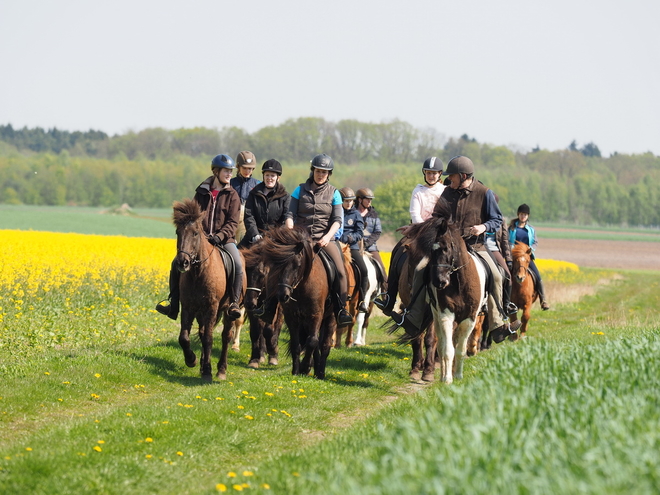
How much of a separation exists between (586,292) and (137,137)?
424ft

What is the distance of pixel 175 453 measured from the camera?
6.51m

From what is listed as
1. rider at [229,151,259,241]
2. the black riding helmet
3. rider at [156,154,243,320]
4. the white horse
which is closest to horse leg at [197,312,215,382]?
rider at [156,154,243,320]

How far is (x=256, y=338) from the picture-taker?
12.2 meters

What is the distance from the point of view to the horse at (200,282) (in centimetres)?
1007

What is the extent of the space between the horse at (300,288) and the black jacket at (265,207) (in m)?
1.60

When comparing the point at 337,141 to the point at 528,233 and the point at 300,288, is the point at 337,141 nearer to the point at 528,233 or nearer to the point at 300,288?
the point at 528,233

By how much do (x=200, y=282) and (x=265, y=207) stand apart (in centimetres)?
214

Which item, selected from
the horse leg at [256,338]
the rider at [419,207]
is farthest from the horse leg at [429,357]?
the horse leg at [256,338]

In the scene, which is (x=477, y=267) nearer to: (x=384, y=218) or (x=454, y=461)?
(x=454, y=461)

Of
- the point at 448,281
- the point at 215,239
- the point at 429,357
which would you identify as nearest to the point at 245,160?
the point at 215,239

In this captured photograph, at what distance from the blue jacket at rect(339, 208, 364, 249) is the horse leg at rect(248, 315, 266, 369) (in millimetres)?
2133

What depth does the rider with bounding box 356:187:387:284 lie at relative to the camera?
14.9m

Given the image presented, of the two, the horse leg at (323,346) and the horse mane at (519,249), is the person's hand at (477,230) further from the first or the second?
the horse mane at (519,249)

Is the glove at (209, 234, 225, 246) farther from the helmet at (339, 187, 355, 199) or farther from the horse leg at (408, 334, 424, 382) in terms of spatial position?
the helmet at (339, 187, 355, 199)
